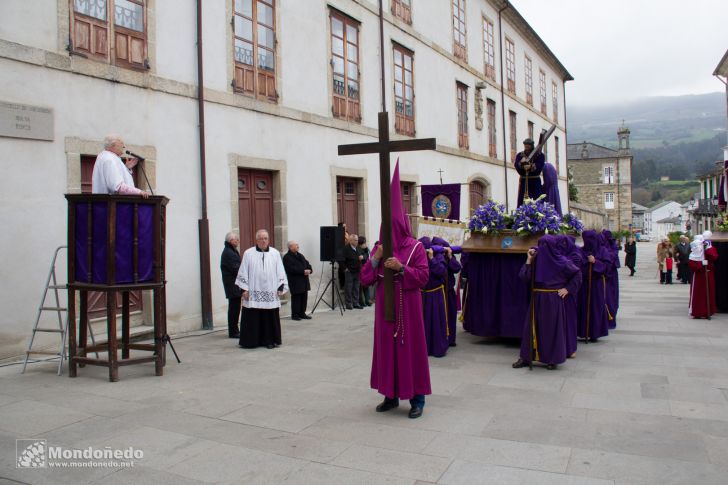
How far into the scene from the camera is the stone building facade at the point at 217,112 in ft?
26.1

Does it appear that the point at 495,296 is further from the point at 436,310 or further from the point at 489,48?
the point at 489,48

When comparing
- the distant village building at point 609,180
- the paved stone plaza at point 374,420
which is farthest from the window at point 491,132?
the distant village building at point 609,180

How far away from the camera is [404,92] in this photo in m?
17.5

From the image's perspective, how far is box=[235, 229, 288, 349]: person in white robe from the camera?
28.6 feet

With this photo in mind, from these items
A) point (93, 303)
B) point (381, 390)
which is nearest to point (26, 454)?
point (381, 390)

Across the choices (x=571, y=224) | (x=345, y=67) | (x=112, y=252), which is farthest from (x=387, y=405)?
(x=345, y=67)

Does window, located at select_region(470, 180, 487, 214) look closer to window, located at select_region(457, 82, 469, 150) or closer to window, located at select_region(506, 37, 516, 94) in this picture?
window, located at select_region(457, 82, 469, 150)

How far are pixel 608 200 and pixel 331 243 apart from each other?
6354 cm

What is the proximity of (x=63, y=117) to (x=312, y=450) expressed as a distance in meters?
6.24

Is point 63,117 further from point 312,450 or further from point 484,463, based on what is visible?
point 484,463

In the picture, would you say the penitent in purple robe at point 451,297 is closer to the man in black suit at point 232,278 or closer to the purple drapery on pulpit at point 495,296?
the purple drapery on pulpit at point 495,296

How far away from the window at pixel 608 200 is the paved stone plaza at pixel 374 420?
6504 centimetres

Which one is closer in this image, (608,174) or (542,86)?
(542,86)

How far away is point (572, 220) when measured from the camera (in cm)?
920
